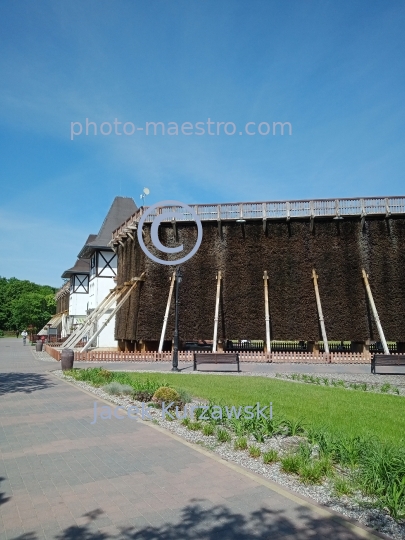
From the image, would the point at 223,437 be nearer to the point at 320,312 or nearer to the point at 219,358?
the point at 219,358

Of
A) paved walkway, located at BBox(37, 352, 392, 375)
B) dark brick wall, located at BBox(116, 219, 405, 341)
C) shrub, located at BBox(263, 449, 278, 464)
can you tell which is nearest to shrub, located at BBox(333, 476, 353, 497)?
shrub, located at BBox(263, 449, 278, 464)

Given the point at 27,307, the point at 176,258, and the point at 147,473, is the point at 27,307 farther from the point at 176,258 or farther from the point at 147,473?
the point at 147,473

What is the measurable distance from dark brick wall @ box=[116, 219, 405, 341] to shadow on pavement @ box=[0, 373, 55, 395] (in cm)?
1156

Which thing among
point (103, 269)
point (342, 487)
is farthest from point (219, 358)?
point (103, 269)

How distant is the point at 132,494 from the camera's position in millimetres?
5363

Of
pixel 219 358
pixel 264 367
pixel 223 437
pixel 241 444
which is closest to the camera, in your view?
pixel 241 444

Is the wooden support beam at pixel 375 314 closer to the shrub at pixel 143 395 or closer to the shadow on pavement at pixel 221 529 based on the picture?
the shrub at pixel 143 395

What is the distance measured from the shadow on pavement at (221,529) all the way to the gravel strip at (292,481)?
426 millimetres

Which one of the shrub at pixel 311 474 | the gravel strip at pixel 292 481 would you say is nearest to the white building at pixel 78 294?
the gravel strip at pixel 292 481

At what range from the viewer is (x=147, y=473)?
6.10 m

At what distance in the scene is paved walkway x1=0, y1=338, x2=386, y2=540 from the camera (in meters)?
4.46

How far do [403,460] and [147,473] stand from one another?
334 cm

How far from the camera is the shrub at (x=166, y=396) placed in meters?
10.7

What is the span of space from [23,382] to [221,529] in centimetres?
1332
